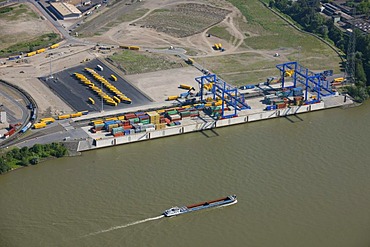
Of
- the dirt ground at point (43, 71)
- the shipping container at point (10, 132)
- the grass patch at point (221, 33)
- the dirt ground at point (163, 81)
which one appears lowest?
the grass patch at point (221, 33)

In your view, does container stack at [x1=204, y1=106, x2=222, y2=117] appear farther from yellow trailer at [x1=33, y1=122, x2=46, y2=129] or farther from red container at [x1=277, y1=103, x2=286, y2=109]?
yellow trailer at [x1=33, y1=122, x2=46, y2=129]

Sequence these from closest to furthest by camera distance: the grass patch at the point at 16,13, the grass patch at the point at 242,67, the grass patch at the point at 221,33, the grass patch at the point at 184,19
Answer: the grass patch at the point at 242,67
the grass patch at the point at 221,33
the grass patch at the point at 184,19
the grass patch at the point at 16,13

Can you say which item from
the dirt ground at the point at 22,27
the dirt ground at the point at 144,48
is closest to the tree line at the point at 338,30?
the dirt ground at the point at 144,48

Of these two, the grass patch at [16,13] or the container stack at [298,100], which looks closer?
the container stack at [298,100]

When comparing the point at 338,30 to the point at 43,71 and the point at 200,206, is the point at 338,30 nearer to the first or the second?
the point at 43,71

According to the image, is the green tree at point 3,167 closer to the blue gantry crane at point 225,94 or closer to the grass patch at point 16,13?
the blue gantry crane at point 225,94

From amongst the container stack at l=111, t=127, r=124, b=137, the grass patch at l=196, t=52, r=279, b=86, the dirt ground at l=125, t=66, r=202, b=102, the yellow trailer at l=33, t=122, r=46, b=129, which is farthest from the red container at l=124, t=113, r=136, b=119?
the grass patch at l=196, t=52, r=279, b=86
